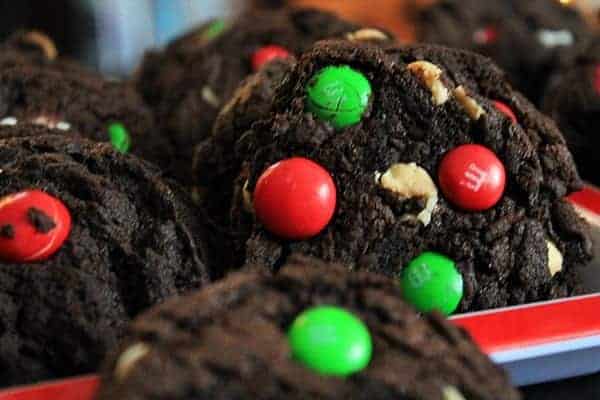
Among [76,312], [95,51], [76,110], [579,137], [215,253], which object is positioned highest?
[95,51]

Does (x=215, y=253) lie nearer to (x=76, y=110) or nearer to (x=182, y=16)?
(x=76, y=110)

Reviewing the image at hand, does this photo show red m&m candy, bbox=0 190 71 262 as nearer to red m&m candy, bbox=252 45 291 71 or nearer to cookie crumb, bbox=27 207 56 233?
cookie crumb, bbox=27 207 56 233

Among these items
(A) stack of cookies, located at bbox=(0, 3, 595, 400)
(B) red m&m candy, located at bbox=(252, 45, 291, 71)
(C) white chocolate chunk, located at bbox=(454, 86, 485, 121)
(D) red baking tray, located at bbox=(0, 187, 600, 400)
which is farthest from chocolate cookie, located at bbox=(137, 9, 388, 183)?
(D) red baking tray, located at bbox=(0, 187, 600, 400)

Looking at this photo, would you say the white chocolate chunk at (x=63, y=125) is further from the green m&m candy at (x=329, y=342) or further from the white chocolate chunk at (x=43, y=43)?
the green m&m candy at (x=329, y=342)

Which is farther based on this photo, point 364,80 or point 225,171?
point 225,171

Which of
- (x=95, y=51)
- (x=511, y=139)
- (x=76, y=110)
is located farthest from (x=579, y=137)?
(x=95, y=51)

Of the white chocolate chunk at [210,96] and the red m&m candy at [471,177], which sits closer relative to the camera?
the red m&m candy at [471,177]

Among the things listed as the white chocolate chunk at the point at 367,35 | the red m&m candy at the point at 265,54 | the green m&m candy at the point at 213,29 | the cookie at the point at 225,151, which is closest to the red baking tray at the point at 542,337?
the cookie at the point at 225,151
